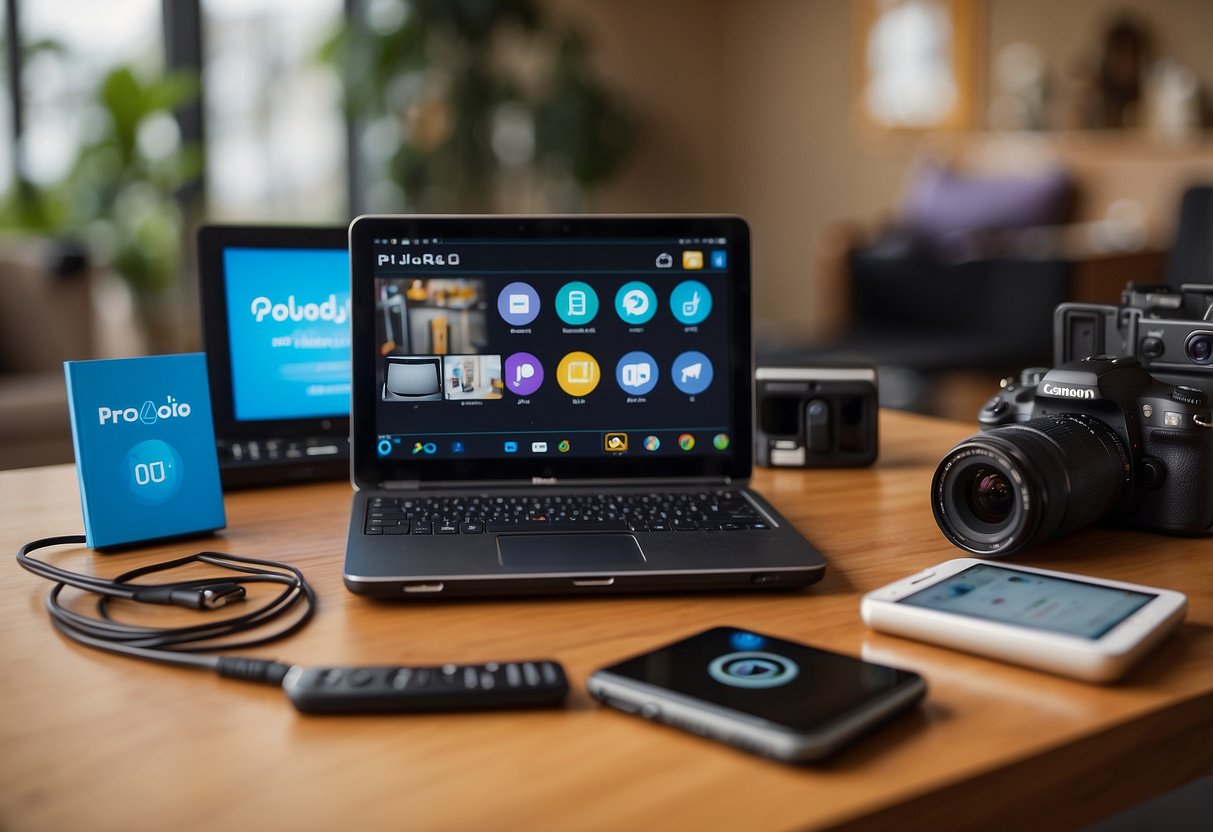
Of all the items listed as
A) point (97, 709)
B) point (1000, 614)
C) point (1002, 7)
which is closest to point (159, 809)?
point (97, 709)

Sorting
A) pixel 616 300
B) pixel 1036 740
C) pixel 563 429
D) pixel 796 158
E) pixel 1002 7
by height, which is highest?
pixel 1002 7

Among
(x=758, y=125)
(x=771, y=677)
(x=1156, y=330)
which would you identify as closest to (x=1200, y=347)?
(x=1156, y=330)

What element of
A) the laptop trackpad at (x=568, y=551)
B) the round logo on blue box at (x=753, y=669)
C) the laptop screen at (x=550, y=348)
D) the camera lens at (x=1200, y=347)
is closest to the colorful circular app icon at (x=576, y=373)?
the laptop screen at (x=550, y=348)

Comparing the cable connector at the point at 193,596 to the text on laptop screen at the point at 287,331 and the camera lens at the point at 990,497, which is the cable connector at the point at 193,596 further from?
the camera lens at the point at 990,497

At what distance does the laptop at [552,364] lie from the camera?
0.99 metres

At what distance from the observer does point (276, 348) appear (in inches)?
45.4

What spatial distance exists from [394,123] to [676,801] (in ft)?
14.2

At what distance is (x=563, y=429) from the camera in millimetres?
1009

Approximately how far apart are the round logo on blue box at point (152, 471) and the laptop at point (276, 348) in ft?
0.57

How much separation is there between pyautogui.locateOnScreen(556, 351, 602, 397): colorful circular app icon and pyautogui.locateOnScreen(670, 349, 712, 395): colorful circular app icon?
0.07 m

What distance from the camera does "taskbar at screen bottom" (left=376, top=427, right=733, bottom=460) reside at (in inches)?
39.2

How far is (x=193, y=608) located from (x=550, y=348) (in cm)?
37

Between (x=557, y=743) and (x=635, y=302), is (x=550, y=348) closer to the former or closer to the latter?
(x=635, y=302)

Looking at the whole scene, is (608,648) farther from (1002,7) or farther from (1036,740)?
(1002,7)
